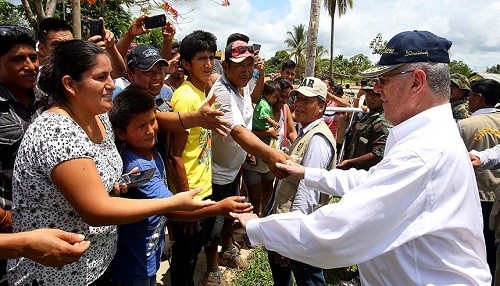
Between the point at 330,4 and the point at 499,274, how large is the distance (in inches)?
1383

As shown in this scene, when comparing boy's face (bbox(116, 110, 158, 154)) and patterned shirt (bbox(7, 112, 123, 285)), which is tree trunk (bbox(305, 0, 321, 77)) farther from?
patterned shirt (bbox(7, 112, 123, 285))

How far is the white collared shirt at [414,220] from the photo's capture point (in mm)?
1475

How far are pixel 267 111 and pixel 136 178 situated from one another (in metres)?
3.27

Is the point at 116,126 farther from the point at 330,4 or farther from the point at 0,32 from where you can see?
the point at 330,4

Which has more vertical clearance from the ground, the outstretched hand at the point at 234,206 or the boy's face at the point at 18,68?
the boy's face at the point at 18,68

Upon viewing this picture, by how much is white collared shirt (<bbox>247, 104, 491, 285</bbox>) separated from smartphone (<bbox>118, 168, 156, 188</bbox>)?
2.76 ft

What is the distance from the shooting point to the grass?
3.85m

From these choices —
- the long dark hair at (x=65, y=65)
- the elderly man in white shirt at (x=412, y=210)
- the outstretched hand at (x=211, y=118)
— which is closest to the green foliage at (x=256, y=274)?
the outstretched hand at (x=211, y=118)

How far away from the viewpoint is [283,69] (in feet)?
24.6

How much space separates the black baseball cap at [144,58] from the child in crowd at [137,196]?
586 mm

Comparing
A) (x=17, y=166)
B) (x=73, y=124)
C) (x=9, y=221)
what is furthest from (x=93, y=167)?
(x=9, y=221)

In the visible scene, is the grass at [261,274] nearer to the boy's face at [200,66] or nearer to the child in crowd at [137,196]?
the child in crowd at [137,196]

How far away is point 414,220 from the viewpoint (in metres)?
1.49

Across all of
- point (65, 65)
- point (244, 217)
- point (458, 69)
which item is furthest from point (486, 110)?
point (458, 69)
